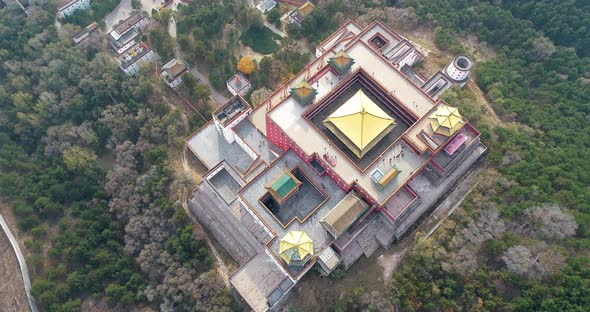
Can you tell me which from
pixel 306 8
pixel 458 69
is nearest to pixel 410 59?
pixel 458 69

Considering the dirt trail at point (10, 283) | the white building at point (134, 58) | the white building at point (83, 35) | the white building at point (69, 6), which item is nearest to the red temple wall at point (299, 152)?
the white building at point (134, 58)

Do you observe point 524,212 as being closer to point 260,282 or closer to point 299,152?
point 299,152

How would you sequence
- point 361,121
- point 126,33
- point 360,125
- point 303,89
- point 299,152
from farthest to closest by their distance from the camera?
point 126,33
point 303,89
point 299,152
point 361,121
point 360,125

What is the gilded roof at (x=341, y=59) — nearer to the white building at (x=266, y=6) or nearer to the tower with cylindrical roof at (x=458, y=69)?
the tower with cylindrical roof at (x=458, y=69)

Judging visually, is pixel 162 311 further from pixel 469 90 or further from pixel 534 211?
pixel 469 90

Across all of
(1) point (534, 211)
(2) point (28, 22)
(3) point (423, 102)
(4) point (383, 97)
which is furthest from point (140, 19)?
(1) point (534, 211)

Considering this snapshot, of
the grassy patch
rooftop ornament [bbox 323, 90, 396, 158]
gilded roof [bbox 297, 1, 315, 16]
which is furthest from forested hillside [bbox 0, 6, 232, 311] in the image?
gilded roof [bbox 297, 1, 315, 16]

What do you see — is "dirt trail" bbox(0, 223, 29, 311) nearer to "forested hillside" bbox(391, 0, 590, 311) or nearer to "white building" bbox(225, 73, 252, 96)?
"white building" bbox(225, 73, 252, 96)
